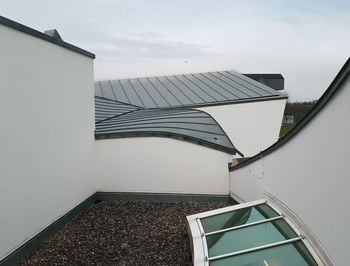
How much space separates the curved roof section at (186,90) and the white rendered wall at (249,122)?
0.38 meters

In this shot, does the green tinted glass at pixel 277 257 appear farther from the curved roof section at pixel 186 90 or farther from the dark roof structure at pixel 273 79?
the dark roof structure at pixel 273 79

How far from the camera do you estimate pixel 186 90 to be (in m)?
20.9

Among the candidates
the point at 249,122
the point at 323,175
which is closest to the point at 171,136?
the point at 323,175

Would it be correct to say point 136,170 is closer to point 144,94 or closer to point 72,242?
point 72,242

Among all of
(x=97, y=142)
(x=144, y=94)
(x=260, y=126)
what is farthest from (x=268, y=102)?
(x=97, y=142)

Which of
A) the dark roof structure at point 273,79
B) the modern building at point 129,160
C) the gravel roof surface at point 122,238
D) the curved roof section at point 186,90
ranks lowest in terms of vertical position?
the gravel roof surface at point 122,238

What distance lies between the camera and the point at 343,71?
3.41 m

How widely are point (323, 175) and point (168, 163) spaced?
19.4 feet

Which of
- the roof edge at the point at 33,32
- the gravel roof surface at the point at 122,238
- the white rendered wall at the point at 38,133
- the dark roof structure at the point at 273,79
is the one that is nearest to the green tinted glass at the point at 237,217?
the gravel roof surface at the point at 122,238

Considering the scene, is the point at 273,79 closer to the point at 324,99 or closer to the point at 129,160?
the point at 129,160

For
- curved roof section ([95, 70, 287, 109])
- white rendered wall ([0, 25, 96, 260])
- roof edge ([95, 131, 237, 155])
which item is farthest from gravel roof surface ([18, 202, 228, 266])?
curved roof section ([95, 70, 287, 109])

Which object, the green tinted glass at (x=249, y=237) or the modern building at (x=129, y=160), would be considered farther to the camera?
the green tinted glass at (x=249, y=237)

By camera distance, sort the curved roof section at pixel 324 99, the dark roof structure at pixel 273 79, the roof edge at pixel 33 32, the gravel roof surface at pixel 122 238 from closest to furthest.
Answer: the curved roof section at pixel 324 99
the roof edge at pixel 33 32
the gravel roof surface at pixel 122 238
the dark roof structure at pixel 273 79

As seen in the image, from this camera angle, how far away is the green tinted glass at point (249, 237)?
4816mm
